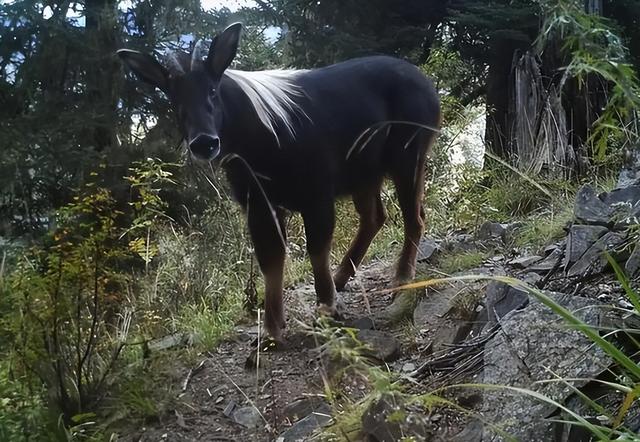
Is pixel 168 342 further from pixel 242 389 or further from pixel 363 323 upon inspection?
pixel 363 323

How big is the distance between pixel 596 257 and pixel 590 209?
637 millimetres

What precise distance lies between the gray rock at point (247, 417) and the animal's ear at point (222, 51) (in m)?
1.64

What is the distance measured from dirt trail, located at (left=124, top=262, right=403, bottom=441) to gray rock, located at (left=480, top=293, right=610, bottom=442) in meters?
0.69

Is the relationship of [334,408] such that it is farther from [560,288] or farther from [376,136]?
[376,136]

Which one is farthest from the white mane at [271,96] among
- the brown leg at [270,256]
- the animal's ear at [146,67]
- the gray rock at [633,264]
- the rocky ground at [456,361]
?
the gray rock at [633,264]

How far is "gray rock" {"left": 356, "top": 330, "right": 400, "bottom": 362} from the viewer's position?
3602mm

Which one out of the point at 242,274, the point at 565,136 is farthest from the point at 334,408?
the point at 565,136

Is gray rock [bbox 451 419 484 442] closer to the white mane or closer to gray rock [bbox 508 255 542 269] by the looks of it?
gray rock [bbox 508 255 542 269]

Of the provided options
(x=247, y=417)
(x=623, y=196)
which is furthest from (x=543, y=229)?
→ (x=247, y=417)

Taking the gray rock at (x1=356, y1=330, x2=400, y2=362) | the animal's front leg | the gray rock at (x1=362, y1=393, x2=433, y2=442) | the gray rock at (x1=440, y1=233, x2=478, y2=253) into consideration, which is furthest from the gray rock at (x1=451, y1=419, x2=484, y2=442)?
the gray rock at (x1=440, y1=233, x2=478, y2=253)

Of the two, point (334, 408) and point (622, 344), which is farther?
point (334, 408)

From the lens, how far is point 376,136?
4.47 metres

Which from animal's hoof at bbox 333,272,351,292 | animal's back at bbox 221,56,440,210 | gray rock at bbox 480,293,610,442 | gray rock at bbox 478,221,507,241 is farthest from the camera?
gray rock at bbox 478,221,507,241

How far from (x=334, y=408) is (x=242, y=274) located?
3.02 meters
